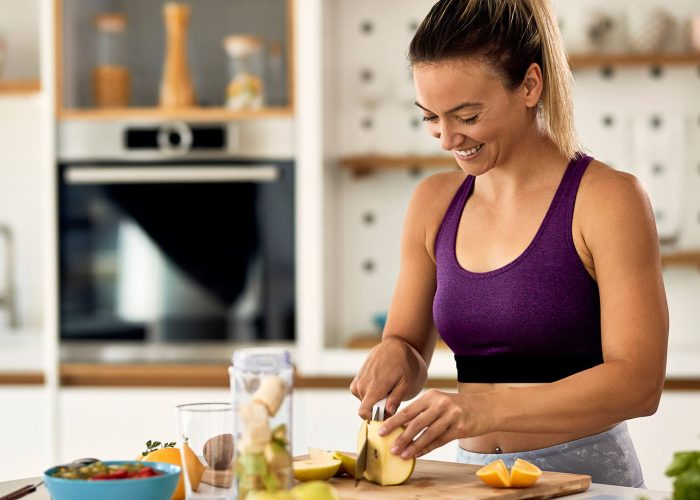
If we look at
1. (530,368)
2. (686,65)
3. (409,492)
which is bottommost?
(409,492)

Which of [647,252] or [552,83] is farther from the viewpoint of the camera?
[552,83]

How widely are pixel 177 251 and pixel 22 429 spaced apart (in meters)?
0.73

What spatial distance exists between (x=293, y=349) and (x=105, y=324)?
0.61m

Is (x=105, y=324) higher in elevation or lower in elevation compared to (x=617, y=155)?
lower

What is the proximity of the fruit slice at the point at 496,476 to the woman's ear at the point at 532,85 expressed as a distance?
0.61 metres

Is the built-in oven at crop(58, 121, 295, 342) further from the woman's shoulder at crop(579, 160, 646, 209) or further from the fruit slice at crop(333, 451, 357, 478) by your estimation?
the fruit slice at crop(333, 451, 357, 478)

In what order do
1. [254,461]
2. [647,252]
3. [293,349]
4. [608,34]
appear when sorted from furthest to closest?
[608,34] → [293,349] → [647,252] → [254,461]

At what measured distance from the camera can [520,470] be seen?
4.45 ft

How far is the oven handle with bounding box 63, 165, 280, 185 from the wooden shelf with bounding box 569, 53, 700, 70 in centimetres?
104

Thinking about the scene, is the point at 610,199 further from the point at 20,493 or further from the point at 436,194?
the point at 20,493

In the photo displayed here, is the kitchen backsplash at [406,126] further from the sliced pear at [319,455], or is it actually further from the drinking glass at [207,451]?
the drinking glass at [207,451]

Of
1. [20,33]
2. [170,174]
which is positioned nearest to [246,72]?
[170,174]

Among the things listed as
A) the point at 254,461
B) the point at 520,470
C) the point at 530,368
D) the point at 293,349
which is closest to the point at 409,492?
the point at 520,470

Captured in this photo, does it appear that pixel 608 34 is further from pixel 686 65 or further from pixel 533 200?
pixel 533 200
